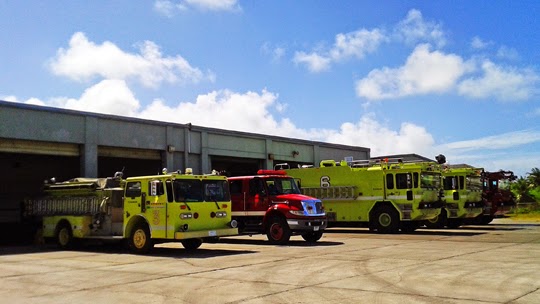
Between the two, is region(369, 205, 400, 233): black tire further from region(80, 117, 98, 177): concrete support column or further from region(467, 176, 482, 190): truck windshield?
region(80, 117, 98, 177): concrete support column

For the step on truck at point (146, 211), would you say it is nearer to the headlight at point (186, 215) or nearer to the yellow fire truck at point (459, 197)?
the headlight at point (186, 215)

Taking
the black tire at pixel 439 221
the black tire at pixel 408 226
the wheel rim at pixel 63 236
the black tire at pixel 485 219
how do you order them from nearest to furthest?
the wheel rim at pixel 63 236, the black tire at pixel 408 226, the black tire at pixel 439 221, the black tire at pixel 485 219

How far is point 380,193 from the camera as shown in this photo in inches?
923

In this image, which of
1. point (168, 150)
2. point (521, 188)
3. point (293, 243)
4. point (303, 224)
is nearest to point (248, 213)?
point (293, 243)

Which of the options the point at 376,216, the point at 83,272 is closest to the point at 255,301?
the point at 83,272

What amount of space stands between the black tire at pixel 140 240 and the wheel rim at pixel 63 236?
334 cm

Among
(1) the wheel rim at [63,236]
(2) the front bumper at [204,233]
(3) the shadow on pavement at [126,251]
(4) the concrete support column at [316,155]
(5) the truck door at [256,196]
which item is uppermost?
(4) the concrete support column at [316,155]

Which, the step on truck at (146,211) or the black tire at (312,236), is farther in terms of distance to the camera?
the black tire at (312,236)

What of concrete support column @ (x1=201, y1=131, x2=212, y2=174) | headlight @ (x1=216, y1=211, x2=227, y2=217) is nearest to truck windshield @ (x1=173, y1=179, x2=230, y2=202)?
headlight @ (x1=216, y1=211, x2=227, y2=217)

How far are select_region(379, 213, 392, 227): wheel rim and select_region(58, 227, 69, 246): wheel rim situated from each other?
41.1ft

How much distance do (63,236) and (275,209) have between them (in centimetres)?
716

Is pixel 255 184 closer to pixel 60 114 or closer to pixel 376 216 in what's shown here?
pixel 376 216

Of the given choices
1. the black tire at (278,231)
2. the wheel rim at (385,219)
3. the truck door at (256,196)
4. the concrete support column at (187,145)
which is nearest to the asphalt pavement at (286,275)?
the black tire at (278,231)

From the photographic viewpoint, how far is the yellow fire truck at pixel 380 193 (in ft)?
74.7
